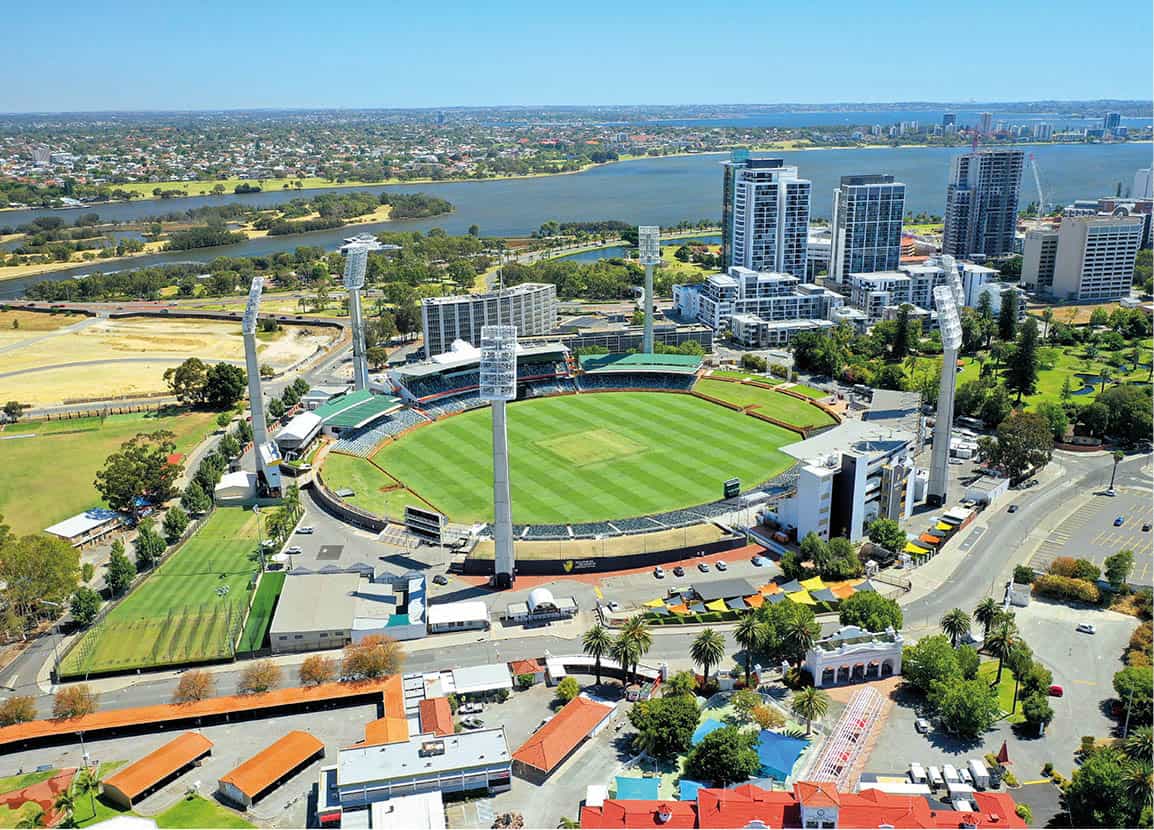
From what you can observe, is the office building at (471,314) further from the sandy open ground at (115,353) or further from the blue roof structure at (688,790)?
the blue roof structure at (688,790)

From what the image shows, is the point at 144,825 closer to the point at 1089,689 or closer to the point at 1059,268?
the point at 1089,689

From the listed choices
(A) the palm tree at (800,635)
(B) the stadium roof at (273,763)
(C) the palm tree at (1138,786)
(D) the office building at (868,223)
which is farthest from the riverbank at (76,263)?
(C) the palm tree at (1138,786)

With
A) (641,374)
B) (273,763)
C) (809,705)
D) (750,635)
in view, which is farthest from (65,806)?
(641,374)

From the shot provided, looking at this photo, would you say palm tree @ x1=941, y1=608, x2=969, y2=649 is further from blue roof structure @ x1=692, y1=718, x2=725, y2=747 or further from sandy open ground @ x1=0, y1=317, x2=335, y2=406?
sandy open ground @ x1=0, y1=317, x2=335, y2=406

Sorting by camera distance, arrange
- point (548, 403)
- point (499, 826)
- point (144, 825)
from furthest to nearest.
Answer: point (548, 403)
point (499, 826)
point (144, 825)

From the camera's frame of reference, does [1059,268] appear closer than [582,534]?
No

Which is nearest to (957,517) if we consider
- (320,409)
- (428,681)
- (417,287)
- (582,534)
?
(582,534)
